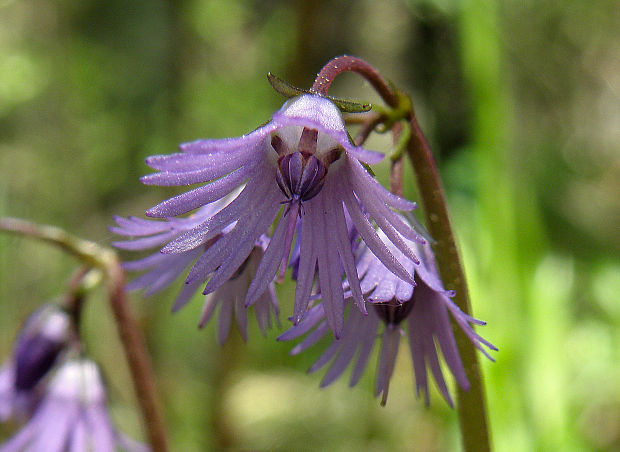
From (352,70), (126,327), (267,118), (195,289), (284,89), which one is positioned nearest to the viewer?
(284,89)

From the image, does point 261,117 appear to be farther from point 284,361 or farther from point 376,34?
point 284,361

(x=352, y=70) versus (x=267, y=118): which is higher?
(x=267, y=118)

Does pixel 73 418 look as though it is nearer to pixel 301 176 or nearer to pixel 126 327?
pixel 126 327

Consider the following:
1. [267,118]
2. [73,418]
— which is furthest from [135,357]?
[267,118]

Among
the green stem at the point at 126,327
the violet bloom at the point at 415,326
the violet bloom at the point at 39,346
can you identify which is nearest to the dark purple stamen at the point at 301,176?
the violet bloom at the point at 415,326

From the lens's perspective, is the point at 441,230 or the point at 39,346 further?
the point at 39,346

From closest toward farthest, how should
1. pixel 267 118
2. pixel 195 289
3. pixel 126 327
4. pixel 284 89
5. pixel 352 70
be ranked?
pixel 284 89 → pixel 352 70 → pixel 195 289 → pixel 126 327 → pixel 267 118
